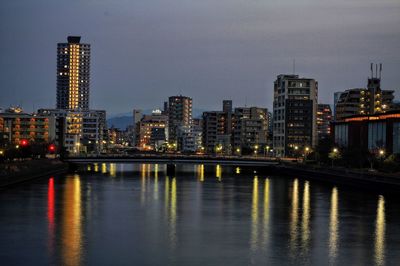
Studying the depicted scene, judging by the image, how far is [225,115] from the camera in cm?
18688

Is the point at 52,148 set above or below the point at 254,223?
above

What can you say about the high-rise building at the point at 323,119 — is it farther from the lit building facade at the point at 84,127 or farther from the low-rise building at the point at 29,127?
the low-rise building at the point at 29,127

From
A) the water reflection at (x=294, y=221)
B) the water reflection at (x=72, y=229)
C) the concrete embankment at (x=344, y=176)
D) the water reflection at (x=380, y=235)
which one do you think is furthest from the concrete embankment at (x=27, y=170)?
the water reflection at (x=380, y=235)

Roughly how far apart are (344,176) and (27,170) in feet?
109

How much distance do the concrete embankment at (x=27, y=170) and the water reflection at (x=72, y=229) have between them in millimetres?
9676

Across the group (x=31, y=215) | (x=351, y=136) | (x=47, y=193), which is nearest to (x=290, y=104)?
(x=351, y=136)

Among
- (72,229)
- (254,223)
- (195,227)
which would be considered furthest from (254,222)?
(72,229)

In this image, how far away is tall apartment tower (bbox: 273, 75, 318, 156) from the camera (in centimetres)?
13512

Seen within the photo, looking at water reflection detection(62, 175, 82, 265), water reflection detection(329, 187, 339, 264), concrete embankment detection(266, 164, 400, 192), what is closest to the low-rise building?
concrete embankment detection(266, 164, 400, 192)

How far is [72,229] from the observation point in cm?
3528

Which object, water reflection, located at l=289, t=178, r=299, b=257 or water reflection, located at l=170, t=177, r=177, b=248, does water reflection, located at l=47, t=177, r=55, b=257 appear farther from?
water reflection, located at l=289, t=178, r=299, b=257

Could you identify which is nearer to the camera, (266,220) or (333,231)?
(333,231)

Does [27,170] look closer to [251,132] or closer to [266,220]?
[266,220]

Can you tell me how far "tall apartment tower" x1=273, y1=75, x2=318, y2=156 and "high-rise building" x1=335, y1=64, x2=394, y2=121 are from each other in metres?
9.94
